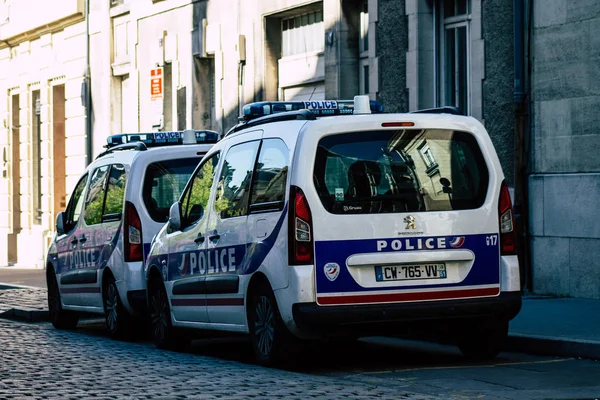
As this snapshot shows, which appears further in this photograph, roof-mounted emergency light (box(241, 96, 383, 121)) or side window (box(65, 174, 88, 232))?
side window (box(65, 174, 88, 232))

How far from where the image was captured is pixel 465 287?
1017 cm

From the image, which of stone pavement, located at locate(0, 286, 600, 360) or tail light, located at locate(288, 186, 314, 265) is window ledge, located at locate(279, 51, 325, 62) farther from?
tail light, located at locate(288, 186, 314, 265)

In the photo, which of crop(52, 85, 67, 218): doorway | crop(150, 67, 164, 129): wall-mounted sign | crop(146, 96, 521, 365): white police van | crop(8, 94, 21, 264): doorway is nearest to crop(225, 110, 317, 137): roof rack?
crop(146, 96, 521, 365): white police van

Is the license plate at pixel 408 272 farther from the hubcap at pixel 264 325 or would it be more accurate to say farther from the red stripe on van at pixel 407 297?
the hubcap at pixel 264 325

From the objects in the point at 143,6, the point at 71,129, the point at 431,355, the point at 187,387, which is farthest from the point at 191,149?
the point at 71,129

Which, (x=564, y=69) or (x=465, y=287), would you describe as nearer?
(x=465, y=287)

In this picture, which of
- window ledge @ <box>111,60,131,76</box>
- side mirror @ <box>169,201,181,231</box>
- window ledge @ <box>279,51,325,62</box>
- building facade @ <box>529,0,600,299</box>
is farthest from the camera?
window ledge @ <box>111,60,131,76</box>

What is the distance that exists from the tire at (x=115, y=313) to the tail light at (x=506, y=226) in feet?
15.9

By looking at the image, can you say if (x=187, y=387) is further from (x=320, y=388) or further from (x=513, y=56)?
(x=513, y=56)

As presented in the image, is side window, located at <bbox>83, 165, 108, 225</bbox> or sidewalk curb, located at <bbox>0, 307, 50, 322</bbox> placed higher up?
side window, located at <bbox>83, 165, 108, 225</bbox>

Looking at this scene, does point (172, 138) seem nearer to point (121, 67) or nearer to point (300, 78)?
point (300, 78)

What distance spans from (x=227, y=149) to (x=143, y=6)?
17.4 m

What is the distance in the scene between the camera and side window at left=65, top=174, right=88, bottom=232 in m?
15.9

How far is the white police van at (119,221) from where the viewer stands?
13812 mm
